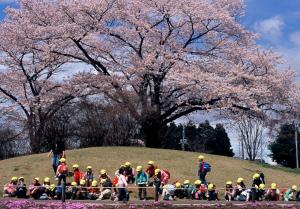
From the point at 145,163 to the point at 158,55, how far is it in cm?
892

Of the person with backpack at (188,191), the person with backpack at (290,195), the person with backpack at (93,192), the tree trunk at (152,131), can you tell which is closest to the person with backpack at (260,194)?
the person with backpack at (290,195)

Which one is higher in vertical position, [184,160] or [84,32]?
[84,32]

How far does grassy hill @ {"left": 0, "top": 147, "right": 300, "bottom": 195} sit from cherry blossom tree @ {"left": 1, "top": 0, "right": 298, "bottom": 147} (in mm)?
4543

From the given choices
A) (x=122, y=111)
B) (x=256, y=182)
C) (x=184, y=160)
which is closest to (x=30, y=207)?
(x=256, y=182)

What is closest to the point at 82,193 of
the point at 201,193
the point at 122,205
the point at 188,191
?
the point at 122,205

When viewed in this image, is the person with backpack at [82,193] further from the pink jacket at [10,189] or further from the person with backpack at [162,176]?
the person with backpack at [162,176]

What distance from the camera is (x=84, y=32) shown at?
108ft

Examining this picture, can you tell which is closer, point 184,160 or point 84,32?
point 184,160

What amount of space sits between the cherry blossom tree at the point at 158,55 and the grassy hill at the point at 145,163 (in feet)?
14.9

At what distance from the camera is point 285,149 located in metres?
60.8

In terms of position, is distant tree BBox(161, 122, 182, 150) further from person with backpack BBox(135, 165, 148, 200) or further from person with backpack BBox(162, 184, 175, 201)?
person with backpack BBox(162, 184, 175, 201)

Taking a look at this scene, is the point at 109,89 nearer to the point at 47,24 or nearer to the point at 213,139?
the point at 47,24

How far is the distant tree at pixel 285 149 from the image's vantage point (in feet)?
198

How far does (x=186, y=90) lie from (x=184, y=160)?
6674mm
